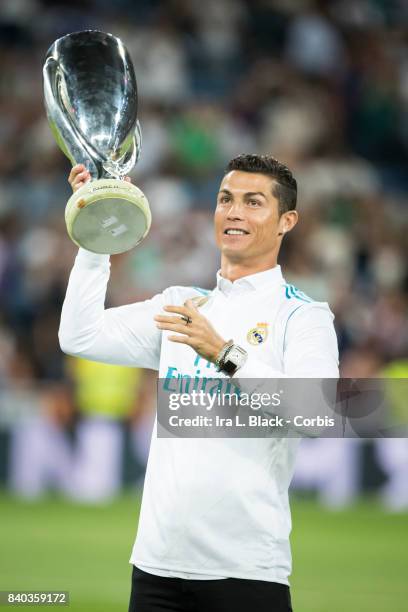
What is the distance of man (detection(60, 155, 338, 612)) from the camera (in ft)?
11.4

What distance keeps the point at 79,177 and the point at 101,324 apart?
1.68 ft

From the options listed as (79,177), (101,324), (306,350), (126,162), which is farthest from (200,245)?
(306,350)

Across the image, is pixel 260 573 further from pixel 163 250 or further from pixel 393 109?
pixel 393 109

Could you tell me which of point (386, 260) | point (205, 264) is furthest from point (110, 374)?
point (386, 260)

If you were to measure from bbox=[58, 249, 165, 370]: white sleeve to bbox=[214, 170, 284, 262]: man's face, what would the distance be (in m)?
0.36

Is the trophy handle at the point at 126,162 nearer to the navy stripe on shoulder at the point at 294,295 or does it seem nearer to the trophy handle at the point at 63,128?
the trophy handle at the point at 63,128

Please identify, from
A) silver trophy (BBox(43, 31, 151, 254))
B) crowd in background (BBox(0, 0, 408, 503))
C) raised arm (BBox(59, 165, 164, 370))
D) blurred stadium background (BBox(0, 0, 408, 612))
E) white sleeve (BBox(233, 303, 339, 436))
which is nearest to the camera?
white sleeve (BBox(233, 303, 339, 436))

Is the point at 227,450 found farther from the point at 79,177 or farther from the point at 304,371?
the point at 79,177

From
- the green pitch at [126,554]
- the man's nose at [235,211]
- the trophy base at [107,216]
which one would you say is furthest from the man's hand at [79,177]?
the green pitch at [126,554]

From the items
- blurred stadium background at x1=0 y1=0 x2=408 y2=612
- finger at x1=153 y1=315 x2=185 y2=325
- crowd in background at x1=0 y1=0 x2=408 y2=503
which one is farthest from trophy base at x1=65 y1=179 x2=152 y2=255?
crowd in background at x1=0 y1=0 x2=408 y2=503

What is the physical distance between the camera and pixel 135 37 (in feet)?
46.3

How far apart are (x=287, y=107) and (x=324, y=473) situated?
199 inches

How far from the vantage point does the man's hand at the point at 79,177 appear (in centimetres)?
369

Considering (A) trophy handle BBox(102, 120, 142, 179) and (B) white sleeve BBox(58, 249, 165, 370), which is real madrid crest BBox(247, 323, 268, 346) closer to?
(B) white sleeve BBox(58, 249, 165, 370)
